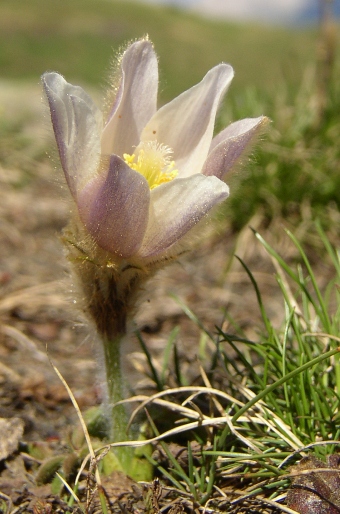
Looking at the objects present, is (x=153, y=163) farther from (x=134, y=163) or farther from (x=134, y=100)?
(x=134, y=100)

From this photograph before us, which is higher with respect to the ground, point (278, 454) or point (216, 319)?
point (278, 454)

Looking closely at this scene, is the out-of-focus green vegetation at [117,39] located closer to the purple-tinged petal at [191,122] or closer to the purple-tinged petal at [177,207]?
the purple-tinged petal at [191,122]

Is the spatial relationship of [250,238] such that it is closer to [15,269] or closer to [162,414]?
[15,269]

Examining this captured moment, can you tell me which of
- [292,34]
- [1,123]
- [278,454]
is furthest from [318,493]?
[292,34]

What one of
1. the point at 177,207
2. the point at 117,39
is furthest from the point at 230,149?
the point at 117,39

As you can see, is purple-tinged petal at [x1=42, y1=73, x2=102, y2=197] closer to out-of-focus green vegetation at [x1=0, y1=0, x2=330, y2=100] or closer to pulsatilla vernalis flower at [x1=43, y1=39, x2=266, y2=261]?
pulsatilla vernalis flower at [x1=43, y1=39, x2=266, y2=261]

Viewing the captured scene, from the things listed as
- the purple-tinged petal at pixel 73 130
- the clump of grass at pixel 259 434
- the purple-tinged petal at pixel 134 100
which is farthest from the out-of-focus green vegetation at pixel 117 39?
the purple-tinged petal at pixel 73 130

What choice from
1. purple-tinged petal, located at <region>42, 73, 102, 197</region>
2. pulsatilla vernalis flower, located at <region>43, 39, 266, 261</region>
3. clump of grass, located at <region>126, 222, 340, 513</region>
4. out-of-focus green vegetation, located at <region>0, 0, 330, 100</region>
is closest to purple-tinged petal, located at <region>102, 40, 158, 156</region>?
pulsatilla vernalis flower, located at <region>43, 39, 266, 261</region>
